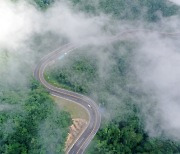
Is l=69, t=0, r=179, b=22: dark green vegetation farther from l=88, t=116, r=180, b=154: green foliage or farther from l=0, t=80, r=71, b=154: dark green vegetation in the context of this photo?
l=0, t=80, r=71, b=154: dark green vegetation

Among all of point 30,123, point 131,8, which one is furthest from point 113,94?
point 131,8

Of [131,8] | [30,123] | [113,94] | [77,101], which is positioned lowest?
[30,123]

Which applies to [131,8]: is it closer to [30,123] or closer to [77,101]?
[77,101]

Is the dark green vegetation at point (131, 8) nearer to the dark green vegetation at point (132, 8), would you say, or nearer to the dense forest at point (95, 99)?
the dark green vegetation at point (132, 8)

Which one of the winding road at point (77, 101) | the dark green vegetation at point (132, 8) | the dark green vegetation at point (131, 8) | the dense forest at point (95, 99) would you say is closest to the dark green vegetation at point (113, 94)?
the dense forest at point (95, 99)

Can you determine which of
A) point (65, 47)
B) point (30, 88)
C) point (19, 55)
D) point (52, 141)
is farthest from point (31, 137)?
point (65, 47)

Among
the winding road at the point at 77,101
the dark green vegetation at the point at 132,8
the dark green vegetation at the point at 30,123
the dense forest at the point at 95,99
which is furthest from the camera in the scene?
the dark green vegetation at the point at 132,8

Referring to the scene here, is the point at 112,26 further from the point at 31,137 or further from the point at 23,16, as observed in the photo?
the point at 31,137
